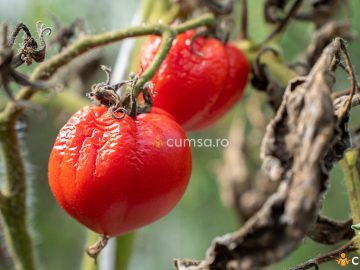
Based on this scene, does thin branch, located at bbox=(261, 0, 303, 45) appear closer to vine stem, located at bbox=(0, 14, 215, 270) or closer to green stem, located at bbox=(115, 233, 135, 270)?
vine stem, located at bbox=(0, 14, 215, 270)

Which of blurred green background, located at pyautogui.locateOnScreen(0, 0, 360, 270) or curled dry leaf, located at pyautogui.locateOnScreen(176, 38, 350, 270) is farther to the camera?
blurred green background, located at pyautogui.locateOnScreen(0, 0, 360, 270)

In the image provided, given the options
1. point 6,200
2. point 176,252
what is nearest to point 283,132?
point 6,200

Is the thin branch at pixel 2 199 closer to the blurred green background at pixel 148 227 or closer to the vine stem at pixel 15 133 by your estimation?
the vine stem at pixel 15 133

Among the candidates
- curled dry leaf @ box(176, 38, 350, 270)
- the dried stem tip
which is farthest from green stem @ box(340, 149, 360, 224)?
the dried stem tip

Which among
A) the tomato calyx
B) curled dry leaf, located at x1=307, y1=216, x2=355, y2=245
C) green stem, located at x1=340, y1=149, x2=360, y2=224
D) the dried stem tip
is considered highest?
the tomato calyx

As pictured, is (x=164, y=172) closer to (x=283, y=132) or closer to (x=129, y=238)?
(x=283, y=132)

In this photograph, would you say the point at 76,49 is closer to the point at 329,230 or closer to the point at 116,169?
the point at 116,169

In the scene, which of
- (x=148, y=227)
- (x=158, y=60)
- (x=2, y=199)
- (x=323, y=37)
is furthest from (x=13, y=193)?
(x=148, y=227)

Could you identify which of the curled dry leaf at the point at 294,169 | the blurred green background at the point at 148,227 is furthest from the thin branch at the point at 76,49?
the blurred green background at the point at 148,227
